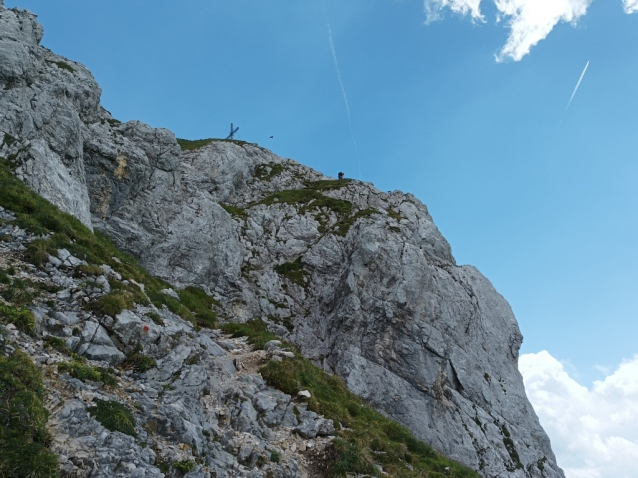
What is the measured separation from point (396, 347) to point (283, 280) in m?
13.4

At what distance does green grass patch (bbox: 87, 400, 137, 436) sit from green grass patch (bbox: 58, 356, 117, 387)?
1116 mm

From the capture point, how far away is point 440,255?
5522 centimetres

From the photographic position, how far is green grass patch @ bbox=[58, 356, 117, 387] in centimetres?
1216

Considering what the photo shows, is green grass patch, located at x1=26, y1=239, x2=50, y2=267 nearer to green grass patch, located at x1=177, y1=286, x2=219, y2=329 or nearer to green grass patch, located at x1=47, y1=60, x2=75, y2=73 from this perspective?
green grass patch, located at x1=177, y1=286, x2=219, y2=329

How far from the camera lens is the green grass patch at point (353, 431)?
1585 cm

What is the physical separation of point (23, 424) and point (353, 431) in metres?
12.7

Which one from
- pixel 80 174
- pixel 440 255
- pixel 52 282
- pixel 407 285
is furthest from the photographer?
pixel 440 255

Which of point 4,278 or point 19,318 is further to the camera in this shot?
point 4,278

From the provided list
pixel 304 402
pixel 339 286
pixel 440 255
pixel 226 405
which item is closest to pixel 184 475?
pixel 226 405

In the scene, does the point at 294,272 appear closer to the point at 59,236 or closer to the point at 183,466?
the point at 59,236

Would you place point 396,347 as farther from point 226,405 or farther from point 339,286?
point 226,405

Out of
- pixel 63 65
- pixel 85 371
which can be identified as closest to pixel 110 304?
pixel 85 371

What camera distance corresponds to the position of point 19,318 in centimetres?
1274

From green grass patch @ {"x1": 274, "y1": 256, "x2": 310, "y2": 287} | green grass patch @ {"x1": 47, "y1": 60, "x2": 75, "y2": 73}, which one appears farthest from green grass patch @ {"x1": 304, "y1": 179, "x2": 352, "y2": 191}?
green grass patch @ {"x1": 47, "y1": 60, "x2": 75, "y2": 73}
